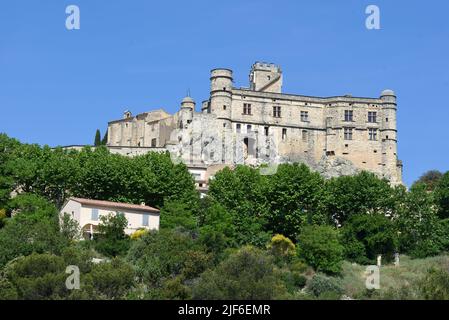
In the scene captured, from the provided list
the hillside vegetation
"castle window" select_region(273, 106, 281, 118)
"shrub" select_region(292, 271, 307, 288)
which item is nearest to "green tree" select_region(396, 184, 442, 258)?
the hillside vegetation

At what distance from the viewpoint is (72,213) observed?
60.4m

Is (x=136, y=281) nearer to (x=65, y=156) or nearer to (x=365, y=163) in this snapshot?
(x=65, y=156)

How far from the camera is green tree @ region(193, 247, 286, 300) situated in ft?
135

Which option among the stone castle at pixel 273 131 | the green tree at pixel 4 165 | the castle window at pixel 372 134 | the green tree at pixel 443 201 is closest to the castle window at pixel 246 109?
the stone castle at pixel 273 131

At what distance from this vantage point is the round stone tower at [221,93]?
85625 millimetres

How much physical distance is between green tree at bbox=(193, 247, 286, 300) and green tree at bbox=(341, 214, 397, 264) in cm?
1848

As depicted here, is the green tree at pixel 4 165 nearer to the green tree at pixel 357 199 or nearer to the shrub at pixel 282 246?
the shrub at pixel 282 246

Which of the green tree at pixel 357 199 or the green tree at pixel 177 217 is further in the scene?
the green tree at pixel 357 199

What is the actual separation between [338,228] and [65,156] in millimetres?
20763

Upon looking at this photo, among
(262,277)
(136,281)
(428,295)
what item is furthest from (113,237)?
(428,295)

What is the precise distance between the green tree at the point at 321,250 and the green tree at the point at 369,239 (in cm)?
415

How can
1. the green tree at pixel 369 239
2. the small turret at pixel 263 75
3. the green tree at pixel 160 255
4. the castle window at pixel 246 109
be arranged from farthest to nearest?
the small turret at pixel 263 75
the castle window at pixel 246 109
the green tree at pixel 369 239
the green tree at pixel 160 255

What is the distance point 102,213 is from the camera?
60406mm

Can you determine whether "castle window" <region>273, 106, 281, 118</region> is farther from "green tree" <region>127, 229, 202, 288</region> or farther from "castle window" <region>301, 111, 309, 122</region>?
"green tree" <region>127, 229, 202, 288</region>
